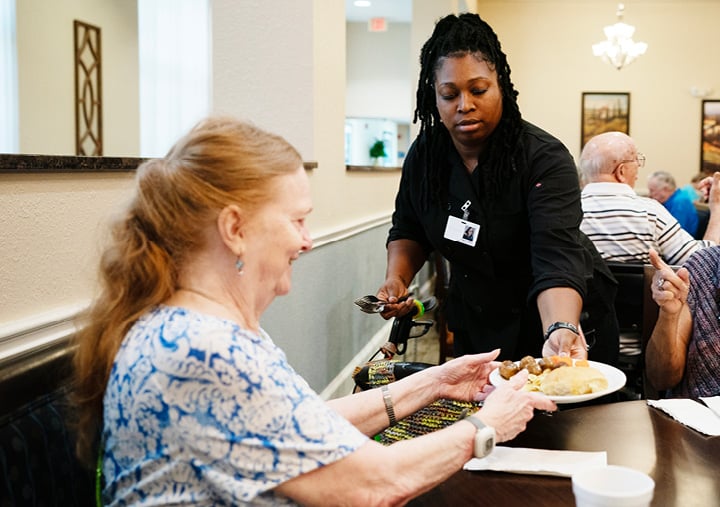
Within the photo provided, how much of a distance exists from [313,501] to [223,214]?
1.37 ft

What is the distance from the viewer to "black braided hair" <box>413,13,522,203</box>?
2.14 m

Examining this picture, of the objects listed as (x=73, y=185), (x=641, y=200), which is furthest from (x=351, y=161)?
(x=73, y=185)

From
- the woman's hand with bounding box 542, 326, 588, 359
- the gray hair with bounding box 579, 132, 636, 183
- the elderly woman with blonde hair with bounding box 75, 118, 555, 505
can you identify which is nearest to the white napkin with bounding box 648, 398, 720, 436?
the woman's hand with bounding box 542, 326, 588, 359

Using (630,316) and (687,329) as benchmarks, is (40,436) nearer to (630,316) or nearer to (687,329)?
(687,329)

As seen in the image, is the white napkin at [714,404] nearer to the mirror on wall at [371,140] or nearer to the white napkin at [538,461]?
the white napkin at [538,461]

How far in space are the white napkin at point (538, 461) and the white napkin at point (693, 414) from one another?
0.27 metres

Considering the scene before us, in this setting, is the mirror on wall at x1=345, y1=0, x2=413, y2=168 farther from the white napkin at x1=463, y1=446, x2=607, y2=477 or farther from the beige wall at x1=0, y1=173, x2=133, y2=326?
the white napkin at x1=463, y1=446, x2=607, y2=477

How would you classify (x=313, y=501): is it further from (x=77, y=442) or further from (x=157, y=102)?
(x=157, y=102)

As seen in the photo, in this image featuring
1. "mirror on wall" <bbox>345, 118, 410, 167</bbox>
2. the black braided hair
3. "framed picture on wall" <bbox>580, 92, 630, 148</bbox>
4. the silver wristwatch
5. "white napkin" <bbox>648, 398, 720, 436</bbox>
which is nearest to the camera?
the silver wristwatch

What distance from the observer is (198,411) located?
3.08ft

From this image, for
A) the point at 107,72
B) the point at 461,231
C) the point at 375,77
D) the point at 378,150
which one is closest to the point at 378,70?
the point at 375,77

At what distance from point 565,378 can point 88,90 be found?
4488mm

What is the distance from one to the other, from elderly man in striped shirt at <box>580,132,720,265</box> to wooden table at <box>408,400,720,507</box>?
6.74ft

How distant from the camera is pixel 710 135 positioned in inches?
410
